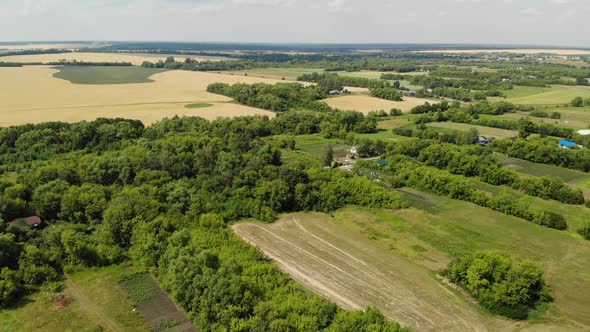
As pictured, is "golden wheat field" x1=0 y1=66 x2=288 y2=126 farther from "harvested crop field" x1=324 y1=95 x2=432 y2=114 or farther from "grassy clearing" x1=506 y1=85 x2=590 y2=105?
"grassy clearing" x1=506 y1=85 x2=590 y2=105

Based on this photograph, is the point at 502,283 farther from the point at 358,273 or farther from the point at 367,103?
the point at 367,103

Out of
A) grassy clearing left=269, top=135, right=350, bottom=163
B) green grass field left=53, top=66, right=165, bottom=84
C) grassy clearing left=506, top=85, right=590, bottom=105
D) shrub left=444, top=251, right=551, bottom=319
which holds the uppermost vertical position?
green grass field left=53, top=66, right=165, bottom=84

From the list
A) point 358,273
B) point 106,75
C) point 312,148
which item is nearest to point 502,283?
point 358,273

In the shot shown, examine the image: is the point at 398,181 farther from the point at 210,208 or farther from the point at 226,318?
the point at 226,318

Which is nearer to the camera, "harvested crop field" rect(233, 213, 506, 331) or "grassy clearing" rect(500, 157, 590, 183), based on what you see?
"harvested crop field" rect(233, 213, 506, 331)

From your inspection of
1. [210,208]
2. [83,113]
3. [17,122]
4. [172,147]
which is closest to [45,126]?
[17,122]

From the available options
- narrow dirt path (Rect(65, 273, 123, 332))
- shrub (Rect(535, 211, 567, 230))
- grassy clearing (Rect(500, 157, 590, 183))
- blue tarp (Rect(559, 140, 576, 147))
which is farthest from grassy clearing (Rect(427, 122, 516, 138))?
narrow dirt path (Rect(65, 273, 123, 332))

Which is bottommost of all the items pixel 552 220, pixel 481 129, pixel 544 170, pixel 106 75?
pixel 552 220
